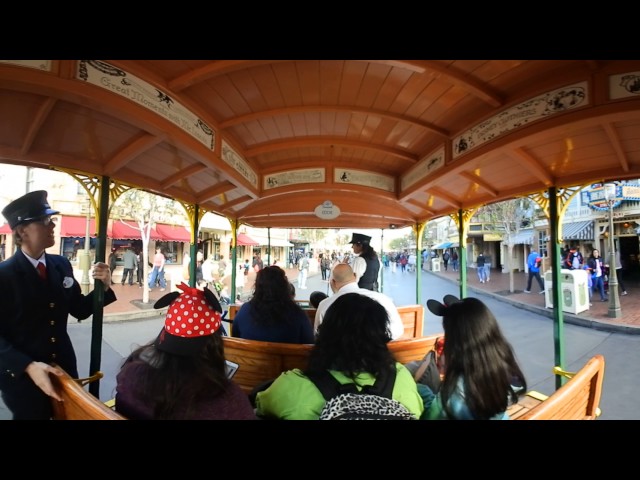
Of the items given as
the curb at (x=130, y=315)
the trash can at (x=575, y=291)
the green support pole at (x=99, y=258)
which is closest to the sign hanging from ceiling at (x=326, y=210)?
the green support pole at (x=99, y=258)

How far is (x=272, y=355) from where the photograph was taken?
2.28m

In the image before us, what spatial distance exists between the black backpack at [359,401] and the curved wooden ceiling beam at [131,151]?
2182 mm

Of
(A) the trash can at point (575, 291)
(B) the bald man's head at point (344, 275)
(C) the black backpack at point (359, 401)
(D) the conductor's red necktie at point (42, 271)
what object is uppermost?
(D) the conductor's red necktie at point (42, 271)

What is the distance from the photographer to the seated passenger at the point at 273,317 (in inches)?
97.4

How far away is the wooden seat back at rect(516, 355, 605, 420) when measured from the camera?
1192 mm

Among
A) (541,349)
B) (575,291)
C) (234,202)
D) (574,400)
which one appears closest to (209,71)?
(574,400)

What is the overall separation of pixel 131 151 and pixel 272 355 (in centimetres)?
211

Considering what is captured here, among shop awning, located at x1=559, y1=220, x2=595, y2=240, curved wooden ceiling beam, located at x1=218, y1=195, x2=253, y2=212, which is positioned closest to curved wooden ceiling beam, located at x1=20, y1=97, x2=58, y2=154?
curved wooden ceiling beam, located at x1=218, y1=195, x2=253, y2=212

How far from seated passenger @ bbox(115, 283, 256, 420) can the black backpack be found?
32cm

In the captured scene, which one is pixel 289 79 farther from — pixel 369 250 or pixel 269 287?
pixel 369 250

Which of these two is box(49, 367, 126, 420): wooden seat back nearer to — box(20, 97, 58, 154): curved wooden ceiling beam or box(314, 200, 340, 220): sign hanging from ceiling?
box(20, 97, 58, 154): curved wooden ceiling beam

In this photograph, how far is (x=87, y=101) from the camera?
5.68 feet

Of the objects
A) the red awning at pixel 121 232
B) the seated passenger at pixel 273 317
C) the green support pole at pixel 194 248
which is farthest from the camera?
the red awning at pixel 121 232

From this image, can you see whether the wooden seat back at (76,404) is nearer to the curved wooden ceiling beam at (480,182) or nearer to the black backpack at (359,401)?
the black backpack at (359,401)
